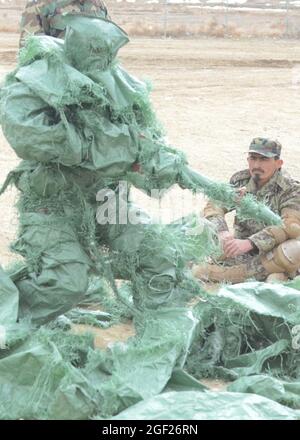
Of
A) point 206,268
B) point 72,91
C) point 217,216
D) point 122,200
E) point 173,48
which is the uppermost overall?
point 72,91

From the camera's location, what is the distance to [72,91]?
14.6ft

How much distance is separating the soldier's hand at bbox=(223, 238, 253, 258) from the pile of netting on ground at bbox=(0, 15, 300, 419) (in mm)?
1054

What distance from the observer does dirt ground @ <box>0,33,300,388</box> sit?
924 centimetres

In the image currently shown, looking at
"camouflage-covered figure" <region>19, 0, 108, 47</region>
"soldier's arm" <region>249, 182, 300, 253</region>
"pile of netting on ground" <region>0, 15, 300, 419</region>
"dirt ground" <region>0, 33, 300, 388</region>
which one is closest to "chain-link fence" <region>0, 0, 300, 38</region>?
"dirt ground" <region>0, 33, 300, 388</region>

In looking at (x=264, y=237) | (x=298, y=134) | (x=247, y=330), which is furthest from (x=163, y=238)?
(x=298, y=134)

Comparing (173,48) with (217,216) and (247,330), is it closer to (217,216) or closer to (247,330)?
(217,216)

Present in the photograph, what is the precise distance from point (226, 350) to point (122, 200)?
2.98ft

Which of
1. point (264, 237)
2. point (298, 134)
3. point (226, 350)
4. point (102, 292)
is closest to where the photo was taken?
point (226, 350)

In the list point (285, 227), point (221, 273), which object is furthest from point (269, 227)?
point (221, 273)

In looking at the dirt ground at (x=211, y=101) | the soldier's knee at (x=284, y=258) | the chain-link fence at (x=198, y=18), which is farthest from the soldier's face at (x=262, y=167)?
the chain-link fence at (x=198, y=18)

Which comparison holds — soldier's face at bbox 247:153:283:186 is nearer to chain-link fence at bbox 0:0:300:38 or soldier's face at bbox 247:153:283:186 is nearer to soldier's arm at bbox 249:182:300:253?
soldier's arm at bbox 249:182:300:253

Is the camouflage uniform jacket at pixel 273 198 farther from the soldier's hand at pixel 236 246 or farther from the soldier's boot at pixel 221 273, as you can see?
the soldier's boot at pixel 221 273

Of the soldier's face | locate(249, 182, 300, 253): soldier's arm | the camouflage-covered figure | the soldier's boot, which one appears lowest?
the soldier's boot

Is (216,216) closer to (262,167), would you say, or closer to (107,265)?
(262,167)
